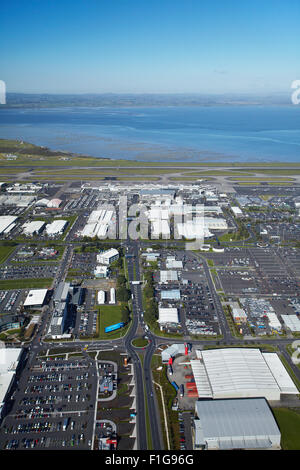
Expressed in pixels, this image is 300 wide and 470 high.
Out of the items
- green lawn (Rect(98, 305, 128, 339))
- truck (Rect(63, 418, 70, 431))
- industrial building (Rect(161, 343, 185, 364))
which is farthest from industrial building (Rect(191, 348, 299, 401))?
truck (Rect(63, 418, 70, 431))

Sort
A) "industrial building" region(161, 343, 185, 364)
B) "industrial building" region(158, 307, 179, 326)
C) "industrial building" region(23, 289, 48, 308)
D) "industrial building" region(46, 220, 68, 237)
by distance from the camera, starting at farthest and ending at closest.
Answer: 1. "industrial building" region(46, 220, 68, 237)
2. "industrial building" region(23, 289, 48, 308)
3. "industrial building" region(158, 307, 179, 326)
4. "industrial building" region(161, 343, 185, 364)

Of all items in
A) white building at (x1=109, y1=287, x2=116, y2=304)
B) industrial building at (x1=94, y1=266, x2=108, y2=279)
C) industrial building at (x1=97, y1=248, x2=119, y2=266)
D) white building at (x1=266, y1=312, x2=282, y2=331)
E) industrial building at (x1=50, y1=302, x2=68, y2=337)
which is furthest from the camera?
industrial building at (x1=97, y1=248, x2=119, y2=266)

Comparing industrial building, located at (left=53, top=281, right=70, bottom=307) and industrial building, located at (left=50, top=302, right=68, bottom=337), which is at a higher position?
industrial building, located at (left=53, top=281, right=70, bottom=307)

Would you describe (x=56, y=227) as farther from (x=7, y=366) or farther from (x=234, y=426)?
(x=234, y=426)

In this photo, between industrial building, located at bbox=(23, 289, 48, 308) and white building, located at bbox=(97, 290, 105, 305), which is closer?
industrial building, located at bbox=(23, 289, 48, 308)

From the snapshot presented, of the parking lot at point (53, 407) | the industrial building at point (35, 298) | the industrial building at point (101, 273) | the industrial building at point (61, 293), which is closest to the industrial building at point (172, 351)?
the parking lot at point (53, 407)

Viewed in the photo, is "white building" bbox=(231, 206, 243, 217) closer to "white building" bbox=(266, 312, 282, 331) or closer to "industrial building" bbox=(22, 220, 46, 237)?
"white building" bbox=(266, 312, 282, 331)

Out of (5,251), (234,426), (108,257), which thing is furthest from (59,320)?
(5,251)

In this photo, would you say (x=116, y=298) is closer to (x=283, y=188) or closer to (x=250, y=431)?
(x=250, y=431)
